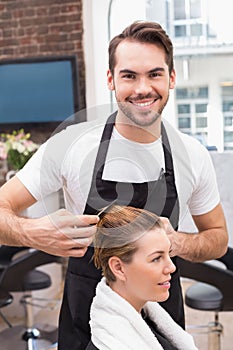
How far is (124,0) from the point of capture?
4.53 metres

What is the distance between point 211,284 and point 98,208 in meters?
1.21

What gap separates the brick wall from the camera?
14.6ft

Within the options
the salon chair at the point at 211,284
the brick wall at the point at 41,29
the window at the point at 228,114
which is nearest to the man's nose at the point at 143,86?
the salon chair at the point at 211,284

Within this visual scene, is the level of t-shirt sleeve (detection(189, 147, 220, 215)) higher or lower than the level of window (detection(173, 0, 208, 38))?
lower

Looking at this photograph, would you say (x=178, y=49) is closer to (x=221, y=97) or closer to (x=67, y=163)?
(x=221, y=97)

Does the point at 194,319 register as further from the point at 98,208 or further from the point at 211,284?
the point at 98,208

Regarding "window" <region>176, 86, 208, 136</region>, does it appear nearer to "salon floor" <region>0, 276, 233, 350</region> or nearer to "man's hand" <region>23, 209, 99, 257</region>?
"salon floor" <region>0, 276, 233, 350</region>

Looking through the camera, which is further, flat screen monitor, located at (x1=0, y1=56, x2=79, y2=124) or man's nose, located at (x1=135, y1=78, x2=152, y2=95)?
flat screen monitor, located at (x1=0, y1=56, x2=79, y2=124)

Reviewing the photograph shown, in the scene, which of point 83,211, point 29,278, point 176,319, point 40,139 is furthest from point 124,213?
point 40,139

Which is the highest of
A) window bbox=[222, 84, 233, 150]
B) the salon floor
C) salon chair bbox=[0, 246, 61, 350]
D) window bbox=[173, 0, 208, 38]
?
window bbox=[173, 0, 208, 38]

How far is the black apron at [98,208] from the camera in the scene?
1185 mm

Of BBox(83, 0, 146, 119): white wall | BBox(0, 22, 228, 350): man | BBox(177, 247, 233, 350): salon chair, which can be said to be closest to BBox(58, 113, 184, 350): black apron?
BBox(0, 22, 228, 350): man

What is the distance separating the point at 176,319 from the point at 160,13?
368cm

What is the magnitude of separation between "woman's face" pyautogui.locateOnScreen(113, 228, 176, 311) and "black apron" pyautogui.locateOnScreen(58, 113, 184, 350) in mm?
82
